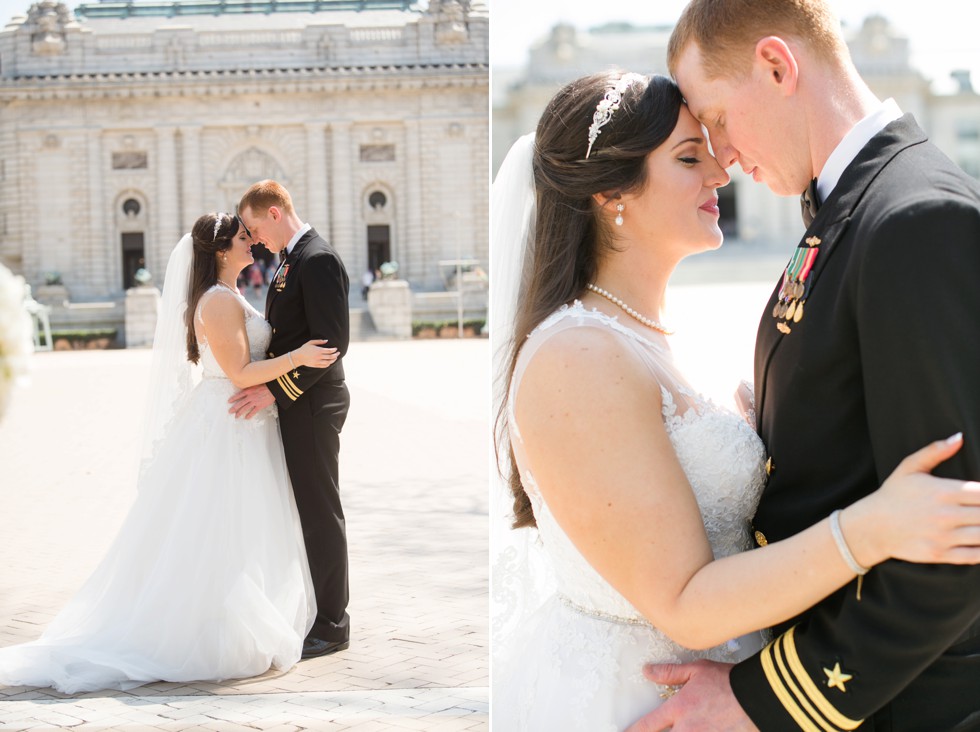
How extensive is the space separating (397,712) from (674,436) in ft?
9.13

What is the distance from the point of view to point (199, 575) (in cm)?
501

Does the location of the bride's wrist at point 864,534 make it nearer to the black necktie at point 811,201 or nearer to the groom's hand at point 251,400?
the black necktie at point 811,201

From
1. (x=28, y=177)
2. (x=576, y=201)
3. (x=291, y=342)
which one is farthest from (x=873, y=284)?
(x=28, y=177)

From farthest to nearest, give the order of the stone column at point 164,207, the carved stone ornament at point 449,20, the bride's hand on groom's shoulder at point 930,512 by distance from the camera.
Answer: the carved stone ornament at point 449,20, the stone column at point 164,207, the bride's hand on groom's shoulder at point 930,512

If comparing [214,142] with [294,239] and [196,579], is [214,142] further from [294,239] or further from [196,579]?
[196,579]

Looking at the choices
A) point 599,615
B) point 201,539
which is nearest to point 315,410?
point 201,539

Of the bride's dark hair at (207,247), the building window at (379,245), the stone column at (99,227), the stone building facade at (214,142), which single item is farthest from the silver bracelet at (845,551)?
the stone column at (99,227)

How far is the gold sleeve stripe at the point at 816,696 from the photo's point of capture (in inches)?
64.9

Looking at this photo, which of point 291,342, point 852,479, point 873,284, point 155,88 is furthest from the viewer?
point 155,88

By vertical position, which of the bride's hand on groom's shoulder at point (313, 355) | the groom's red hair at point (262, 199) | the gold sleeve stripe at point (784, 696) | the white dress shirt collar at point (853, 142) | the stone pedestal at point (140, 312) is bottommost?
the stone pedestal at point (140, 312)

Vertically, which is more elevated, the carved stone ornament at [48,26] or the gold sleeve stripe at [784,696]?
the carved stone ornament at [48,26]

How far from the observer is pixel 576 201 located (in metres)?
2.14

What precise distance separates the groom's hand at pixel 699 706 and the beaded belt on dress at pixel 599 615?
0.16 metres

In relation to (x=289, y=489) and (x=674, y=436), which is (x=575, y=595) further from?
(x=289, y=489)
